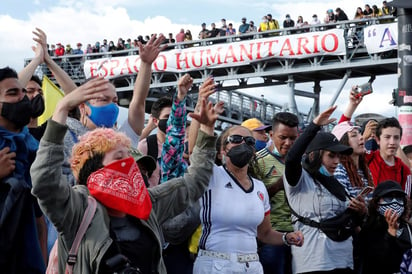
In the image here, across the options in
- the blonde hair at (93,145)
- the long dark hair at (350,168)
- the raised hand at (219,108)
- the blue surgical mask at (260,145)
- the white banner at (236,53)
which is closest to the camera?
the blonde hair at (93,145)

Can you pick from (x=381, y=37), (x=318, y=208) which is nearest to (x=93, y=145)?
(x=318, y=208)

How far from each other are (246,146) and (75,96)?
1866 millimetres

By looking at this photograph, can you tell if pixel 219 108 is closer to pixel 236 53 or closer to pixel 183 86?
pixel 183 86

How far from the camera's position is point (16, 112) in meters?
3.54

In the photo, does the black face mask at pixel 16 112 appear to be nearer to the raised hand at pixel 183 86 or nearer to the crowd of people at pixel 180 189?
the crowd of people at pixel 180 189

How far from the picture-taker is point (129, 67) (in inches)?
1245

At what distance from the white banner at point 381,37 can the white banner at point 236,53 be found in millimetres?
1359

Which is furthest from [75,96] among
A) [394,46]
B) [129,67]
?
[129,67]

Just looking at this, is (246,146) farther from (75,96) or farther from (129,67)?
(129,67)

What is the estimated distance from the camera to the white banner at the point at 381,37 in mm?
24609

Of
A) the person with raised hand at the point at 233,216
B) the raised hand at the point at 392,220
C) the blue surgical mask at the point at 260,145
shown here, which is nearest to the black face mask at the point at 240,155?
the person with raised hand at the point at 233,216

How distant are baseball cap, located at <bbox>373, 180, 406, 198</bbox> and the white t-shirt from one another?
1.48 meters

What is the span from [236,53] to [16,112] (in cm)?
2589

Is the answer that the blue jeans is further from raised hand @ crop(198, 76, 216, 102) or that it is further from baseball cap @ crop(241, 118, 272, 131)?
raised hand @ crop(198, 76, 216, 102)
